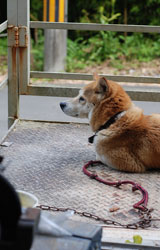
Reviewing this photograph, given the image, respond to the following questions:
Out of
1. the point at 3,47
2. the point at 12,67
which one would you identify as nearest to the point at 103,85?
the point at 12,67

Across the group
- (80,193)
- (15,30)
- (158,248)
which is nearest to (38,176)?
(80,193)

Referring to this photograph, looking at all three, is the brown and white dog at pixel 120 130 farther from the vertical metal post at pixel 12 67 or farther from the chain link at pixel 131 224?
the vertical metal post at pixel 12 67

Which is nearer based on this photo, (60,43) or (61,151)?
(61,151)

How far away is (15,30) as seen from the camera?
5.50m

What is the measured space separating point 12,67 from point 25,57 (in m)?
0.20

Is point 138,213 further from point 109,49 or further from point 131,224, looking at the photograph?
point 109,49

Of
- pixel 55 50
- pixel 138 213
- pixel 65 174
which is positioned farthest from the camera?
pixel 55 50

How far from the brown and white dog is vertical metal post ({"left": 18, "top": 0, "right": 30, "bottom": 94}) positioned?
1.19 meters

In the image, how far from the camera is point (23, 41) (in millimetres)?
5547

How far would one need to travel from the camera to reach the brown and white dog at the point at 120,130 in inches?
177

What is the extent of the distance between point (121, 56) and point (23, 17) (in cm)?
695

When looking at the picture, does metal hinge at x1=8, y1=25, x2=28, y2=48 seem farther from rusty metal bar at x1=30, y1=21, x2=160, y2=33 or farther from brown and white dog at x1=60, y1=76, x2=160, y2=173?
brown and white dog at x1=60, y1=76, x2=160, y2=173

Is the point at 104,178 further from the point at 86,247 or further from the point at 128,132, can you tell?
the point at 86,247

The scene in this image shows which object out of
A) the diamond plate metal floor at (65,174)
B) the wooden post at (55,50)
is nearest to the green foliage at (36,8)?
the wooden post at (55,50)
